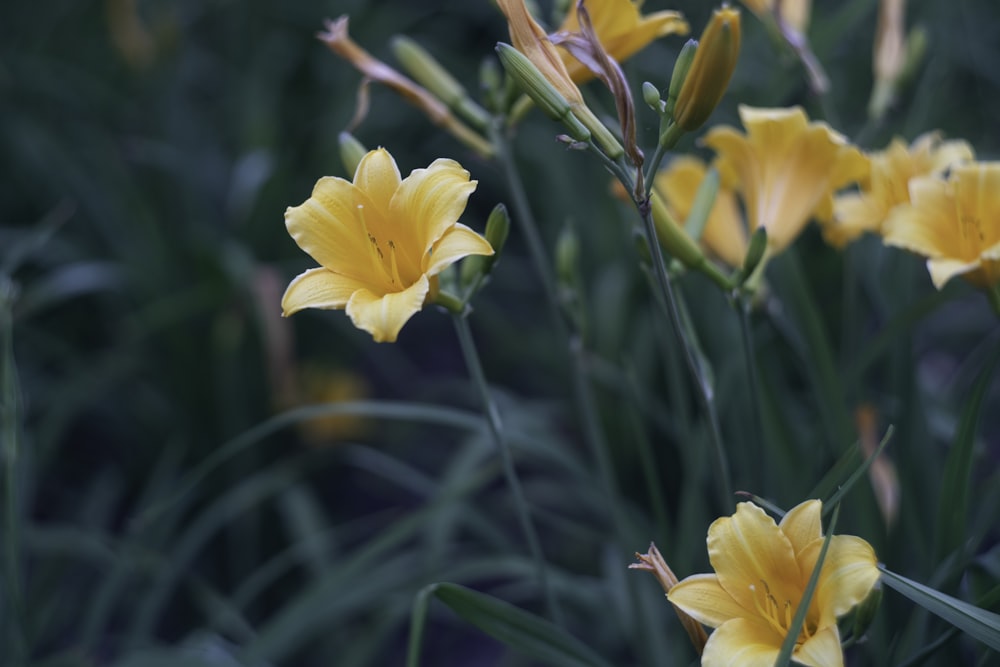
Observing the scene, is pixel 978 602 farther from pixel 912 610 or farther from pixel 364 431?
pixel 364 431

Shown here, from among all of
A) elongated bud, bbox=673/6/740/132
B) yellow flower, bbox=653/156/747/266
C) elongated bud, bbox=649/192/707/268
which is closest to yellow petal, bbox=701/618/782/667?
→ elongated bud, bbox=649/192/707/268

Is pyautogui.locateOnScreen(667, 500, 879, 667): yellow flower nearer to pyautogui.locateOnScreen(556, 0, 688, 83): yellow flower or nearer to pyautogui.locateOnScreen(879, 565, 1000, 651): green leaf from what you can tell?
pyautogui.locateOnScreen(879, 565, 1000, 651): green leaf

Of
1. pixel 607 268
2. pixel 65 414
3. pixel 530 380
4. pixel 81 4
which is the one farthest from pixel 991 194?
pixel 81 4

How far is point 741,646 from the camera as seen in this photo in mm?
741

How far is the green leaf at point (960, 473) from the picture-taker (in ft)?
3.11

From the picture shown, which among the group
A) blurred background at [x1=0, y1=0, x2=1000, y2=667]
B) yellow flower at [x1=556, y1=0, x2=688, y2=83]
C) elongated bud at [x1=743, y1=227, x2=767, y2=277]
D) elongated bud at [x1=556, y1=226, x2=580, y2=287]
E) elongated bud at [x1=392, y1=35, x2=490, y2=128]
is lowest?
blurred background at [x1=0, y1=0, x2=1000, y2=667]

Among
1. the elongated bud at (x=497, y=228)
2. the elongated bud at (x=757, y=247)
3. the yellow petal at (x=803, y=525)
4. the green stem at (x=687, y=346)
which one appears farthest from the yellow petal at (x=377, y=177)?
the yellow petal at (x=803, y=525)

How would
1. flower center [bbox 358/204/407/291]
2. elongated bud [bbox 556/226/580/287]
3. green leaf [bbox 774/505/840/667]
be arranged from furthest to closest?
1. elongated bud [bbox 556/226/580/287]
2. flower center [bbox 358/204/407/291]
3. green leaf [bbox 774/505/840/667]

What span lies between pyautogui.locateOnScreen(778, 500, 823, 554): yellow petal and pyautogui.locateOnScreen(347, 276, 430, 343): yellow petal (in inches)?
14.9

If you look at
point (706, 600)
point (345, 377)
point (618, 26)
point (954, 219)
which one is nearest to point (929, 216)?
point (954, 219)

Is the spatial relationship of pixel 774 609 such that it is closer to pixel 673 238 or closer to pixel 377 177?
pixel 673 238

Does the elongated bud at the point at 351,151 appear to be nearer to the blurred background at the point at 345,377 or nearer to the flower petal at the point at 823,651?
the blurred background at the point at 345,377

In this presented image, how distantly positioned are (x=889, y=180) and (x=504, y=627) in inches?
27.1

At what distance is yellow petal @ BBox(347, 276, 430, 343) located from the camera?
28.7 inches
